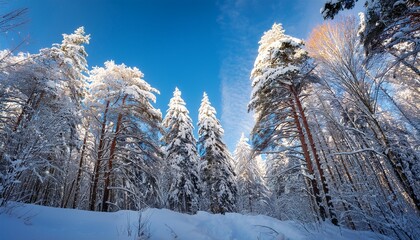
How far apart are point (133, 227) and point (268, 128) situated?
7509 mm

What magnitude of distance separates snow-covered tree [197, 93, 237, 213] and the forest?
9 cm

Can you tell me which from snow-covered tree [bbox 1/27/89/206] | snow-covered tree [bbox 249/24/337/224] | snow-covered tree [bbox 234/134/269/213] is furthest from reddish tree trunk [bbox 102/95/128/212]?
snow-covered tree [bbox 234/134/269/213]

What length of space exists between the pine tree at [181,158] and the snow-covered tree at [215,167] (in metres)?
1.10

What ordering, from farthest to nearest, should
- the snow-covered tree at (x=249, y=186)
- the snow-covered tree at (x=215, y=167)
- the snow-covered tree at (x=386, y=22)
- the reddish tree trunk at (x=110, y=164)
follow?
the snow-covered tree at (x=249, y=186) → the snow-covered tree at (x=215, y=167) → the reddish tree trunk at (x=110, y=164) → the snow-covered tree at (x=386, y=22)

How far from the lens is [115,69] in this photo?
1198cm

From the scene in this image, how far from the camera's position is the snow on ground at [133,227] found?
130 inches

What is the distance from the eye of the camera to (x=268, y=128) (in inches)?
396

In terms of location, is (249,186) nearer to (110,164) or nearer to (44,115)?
(110,164)

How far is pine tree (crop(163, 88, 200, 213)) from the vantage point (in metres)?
15.0

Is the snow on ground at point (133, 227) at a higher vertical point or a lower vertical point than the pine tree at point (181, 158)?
lower

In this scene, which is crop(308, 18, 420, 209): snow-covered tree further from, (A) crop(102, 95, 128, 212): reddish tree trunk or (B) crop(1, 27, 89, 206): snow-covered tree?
(A) crop(102, 95, 128, 212): reddish tree trunk

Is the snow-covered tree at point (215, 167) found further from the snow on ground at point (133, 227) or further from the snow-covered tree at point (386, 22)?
the snow-covered tree at point (386, 22)

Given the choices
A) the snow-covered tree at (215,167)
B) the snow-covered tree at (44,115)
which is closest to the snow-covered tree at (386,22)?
the snow-covered tree at (44,115)

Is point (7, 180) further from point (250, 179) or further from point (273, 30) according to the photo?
point (250, 179)
